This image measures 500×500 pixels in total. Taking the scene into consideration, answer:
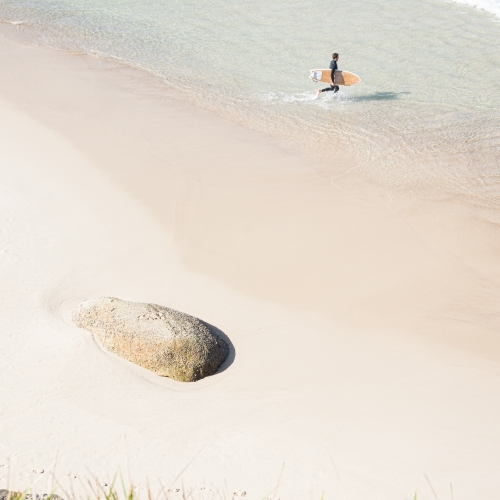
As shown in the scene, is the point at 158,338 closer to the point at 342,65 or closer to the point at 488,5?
the point at 342,65

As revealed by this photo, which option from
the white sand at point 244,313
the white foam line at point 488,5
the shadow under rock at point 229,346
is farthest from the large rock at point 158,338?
the white foam line at point 488,5

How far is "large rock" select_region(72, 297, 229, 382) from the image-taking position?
26.1 ft

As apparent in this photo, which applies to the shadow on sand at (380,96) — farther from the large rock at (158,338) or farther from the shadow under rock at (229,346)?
the large rock at (158,338)

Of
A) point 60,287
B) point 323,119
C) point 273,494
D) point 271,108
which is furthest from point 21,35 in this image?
point 273,494

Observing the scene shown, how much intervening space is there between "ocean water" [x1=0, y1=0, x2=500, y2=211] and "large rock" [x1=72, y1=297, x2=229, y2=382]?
606 cm

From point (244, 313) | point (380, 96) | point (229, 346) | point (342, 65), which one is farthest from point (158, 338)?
point (342, 65)

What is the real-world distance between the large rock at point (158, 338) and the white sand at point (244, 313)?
0.65ft

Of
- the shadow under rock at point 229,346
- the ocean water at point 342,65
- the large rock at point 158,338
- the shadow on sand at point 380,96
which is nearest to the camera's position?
the large rock at point 158,338

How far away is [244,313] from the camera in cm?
941

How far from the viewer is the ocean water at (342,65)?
13875 mm

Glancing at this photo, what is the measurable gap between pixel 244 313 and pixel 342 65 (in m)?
Result: 11.0

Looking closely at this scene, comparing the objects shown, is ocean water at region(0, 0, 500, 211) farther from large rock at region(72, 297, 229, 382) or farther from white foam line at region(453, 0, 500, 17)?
large rock at region(72, 297, 229, 382)

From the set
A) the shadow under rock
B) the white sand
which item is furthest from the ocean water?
the shadow under rock

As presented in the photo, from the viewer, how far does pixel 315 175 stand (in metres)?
13.0
